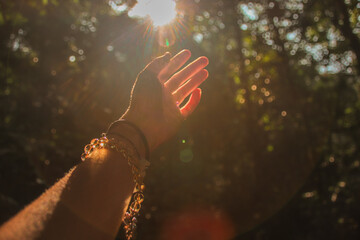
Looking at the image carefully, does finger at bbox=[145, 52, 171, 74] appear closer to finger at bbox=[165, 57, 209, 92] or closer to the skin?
finger at bbox=[165, 57, 209, 92]

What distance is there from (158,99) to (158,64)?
0.22 m

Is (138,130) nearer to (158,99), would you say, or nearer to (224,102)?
(158,99)

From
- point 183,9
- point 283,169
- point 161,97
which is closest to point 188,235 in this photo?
Result: point 283,169

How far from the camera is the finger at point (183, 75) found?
5.33ft

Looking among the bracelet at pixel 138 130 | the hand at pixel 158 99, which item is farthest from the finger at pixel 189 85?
the bracelet at pixel 138 130

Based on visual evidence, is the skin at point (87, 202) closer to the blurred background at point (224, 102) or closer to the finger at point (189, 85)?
the finger at point (189, 85)

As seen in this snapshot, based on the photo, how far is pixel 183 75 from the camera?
1672 mm

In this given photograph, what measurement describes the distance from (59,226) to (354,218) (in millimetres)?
8716

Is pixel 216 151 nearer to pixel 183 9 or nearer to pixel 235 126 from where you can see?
pixel 235 126

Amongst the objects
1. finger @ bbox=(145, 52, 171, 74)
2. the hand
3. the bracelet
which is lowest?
the bracelet

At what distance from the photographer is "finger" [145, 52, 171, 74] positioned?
1.54m

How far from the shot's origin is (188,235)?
1262 centimetres

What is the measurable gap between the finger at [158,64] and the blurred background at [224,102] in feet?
19.3

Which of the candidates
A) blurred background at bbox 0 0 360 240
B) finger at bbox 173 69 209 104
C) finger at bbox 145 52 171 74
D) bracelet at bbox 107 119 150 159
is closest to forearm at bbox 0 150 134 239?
Result: bracelet at bbox 107 119 150 159
